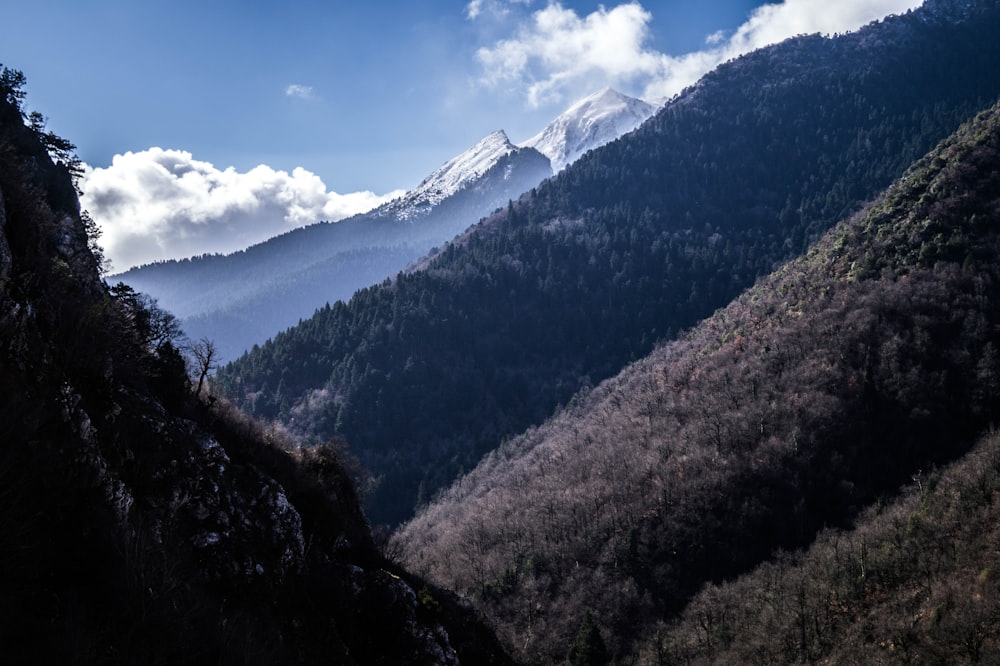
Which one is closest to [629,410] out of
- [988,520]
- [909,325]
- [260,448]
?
[909,325]

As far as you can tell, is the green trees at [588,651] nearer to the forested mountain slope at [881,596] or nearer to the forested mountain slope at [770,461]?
the forested mountain slope at [770,461]

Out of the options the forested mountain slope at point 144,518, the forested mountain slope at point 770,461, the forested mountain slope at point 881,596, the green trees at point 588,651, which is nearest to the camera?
the forested mountain slope at point 144,518

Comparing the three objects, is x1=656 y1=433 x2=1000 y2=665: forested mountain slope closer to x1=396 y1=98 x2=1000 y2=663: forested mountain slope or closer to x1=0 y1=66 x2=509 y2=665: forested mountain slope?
x1=396 y1=98 x2=1000 y2=663: forested mountain slope

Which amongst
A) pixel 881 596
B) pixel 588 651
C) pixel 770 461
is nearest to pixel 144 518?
pixel 588 651

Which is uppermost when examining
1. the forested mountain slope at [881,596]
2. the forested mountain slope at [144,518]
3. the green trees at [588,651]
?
the forested mountain slope at [144,518]

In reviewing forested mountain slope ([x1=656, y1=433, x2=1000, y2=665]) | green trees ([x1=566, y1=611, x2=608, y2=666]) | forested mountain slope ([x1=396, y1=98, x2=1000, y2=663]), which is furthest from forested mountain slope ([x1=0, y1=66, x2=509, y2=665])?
forested mountain slope ([x1=396, y1=98, x2=1000, y2=663])

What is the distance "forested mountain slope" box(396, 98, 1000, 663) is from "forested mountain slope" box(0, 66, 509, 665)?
70735mm

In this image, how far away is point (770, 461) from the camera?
122 metres

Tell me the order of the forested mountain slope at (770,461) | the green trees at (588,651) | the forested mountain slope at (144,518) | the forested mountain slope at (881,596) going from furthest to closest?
the forested mountain slope at (770,461) < the green trees at (588,651) < the forested mountain slope at (881,596) < the forested mountain slope at (144,518)

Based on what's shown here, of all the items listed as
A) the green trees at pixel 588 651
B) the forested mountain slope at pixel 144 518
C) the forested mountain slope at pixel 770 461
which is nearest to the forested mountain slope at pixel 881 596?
the forested mountain slope at pixel 770 461

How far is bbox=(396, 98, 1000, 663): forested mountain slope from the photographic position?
341ft

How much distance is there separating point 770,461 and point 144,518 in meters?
124

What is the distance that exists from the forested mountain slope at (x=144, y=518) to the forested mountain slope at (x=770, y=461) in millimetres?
70735

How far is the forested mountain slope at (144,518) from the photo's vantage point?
49.8ft
